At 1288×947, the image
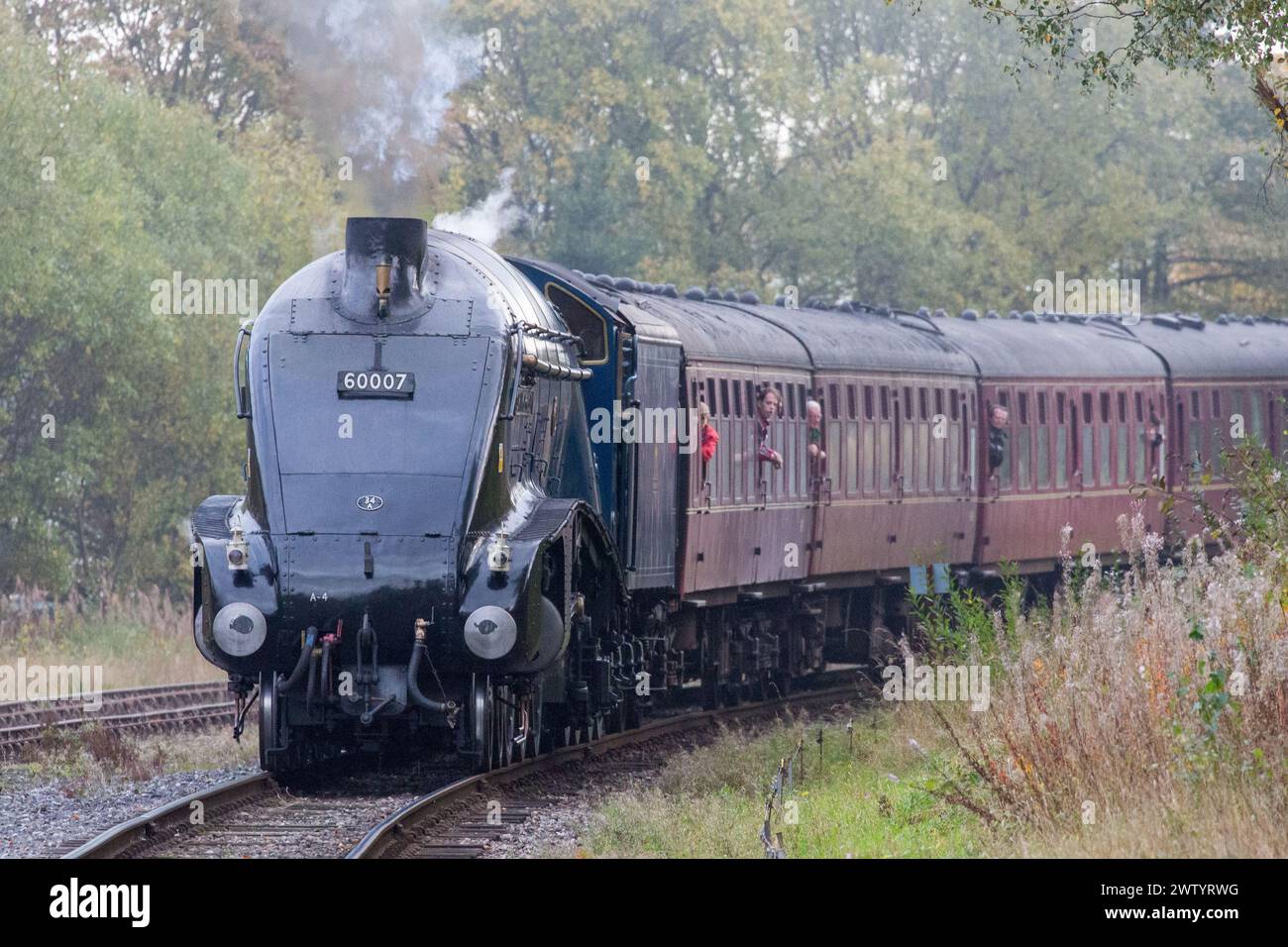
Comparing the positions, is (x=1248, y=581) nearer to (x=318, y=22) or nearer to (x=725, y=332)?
(x=725, y=332)

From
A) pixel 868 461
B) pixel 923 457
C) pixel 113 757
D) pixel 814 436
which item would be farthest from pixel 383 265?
pixel 923 457

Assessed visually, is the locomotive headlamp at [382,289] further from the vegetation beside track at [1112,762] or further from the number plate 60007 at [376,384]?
the vegetation beside track at [1112,762]

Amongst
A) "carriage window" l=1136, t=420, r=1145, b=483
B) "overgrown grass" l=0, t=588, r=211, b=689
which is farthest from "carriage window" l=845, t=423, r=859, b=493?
"overgrown grass" l=0, t=588, r=211, b=689

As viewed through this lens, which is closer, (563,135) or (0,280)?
(0,280)

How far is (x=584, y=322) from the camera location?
1702cm

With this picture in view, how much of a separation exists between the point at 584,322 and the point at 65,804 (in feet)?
18.2

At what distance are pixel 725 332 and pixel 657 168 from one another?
97.1 feet

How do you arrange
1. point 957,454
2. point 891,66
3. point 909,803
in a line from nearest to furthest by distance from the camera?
point 909,803
point 957,454
point 891,66

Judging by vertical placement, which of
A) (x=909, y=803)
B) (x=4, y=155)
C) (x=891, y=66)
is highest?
(x=891, y=66)

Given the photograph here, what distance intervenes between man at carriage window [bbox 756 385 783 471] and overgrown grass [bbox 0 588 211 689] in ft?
23.2

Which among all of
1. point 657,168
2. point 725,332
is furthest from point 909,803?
point 657,168

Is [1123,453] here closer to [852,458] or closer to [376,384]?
[852,458]

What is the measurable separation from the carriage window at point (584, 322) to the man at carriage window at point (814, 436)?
493 centimetres
